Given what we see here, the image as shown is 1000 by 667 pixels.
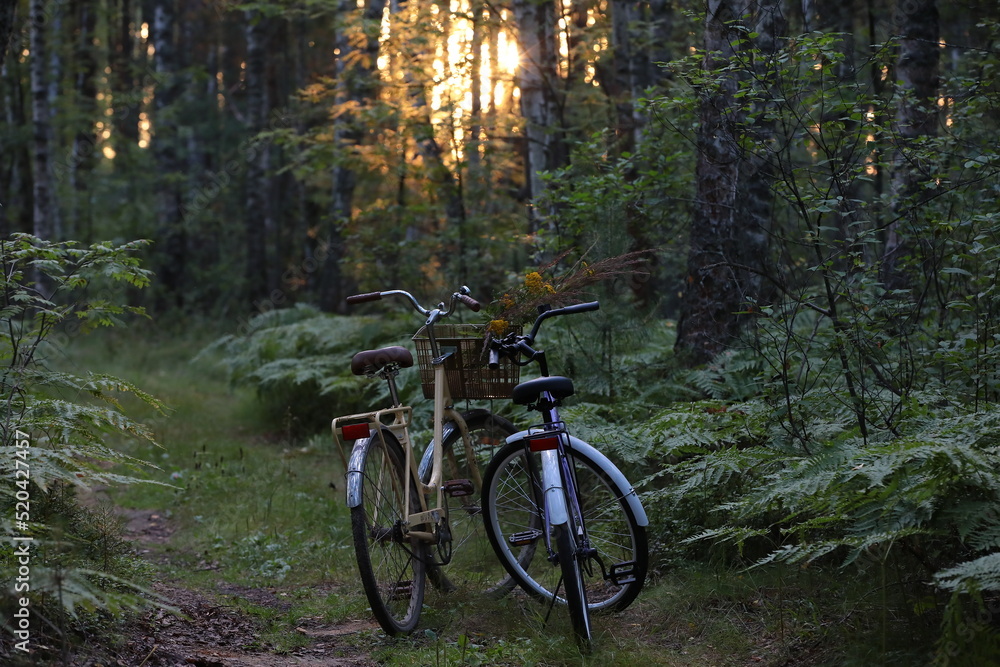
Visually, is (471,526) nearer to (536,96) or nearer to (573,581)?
(573,581)

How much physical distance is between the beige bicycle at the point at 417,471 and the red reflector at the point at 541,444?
575 mm

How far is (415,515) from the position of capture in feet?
13.6

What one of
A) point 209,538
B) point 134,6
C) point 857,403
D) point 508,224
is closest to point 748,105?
point 857,403

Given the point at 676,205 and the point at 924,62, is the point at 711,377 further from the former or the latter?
the point at 924,62

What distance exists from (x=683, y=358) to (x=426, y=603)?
8.93 ft

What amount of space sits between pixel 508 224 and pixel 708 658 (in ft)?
26.2

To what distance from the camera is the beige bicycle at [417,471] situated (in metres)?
3.99

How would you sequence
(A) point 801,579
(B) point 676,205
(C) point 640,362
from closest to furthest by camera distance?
(A) point 801,579 → (C) point 640,362 → (B) point 676,205

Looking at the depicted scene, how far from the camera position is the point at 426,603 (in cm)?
448

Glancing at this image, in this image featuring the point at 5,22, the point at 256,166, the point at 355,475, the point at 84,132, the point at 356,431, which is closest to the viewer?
the point at 355,475

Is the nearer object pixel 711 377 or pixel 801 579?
pixel 801 579

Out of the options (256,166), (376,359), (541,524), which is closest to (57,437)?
(376,359)

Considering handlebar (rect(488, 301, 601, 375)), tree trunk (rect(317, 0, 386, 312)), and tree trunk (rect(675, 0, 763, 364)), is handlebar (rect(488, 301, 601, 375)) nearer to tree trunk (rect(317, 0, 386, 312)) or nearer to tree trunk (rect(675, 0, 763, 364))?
tree trunk (rect(675, 0, 763, 364))

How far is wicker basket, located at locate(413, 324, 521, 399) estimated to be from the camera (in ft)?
14.1
